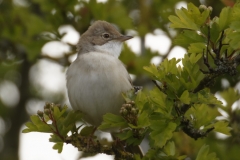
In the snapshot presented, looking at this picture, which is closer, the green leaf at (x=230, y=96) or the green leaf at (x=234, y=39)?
the green leaf at (x=234, y=39)

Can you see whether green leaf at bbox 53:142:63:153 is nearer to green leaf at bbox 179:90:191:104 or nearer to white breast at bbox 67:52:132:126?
white breast at bbox 67:52:132:126

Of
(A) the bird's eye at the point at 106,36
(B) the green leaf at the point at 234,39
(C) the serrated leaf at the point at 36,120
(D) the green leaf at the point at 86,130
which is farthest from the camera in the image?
(A) the bird's eye at the point at 106,36

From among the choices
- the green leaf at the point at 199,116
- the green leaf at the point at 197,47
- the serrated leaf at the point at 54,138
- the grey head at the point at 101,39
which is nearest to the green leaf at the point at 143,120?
the green leaf at the point at 199,116

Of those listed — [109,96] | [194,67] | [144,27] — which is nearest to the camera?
[194,67]

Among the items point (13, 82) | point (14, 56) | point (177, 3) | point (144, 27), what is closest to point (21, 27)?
point (14, 56)

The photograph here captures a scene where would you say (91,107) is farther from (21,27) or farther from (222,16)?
(21,27)

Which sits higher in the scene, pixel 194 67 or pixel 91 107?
pixel 194 67

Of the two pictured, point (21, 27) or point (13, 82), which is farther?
point (13, 82)

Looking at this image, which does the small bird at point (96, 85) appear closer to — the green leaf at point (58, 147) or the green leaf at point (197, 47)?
the green leaf at point (58, 147)
